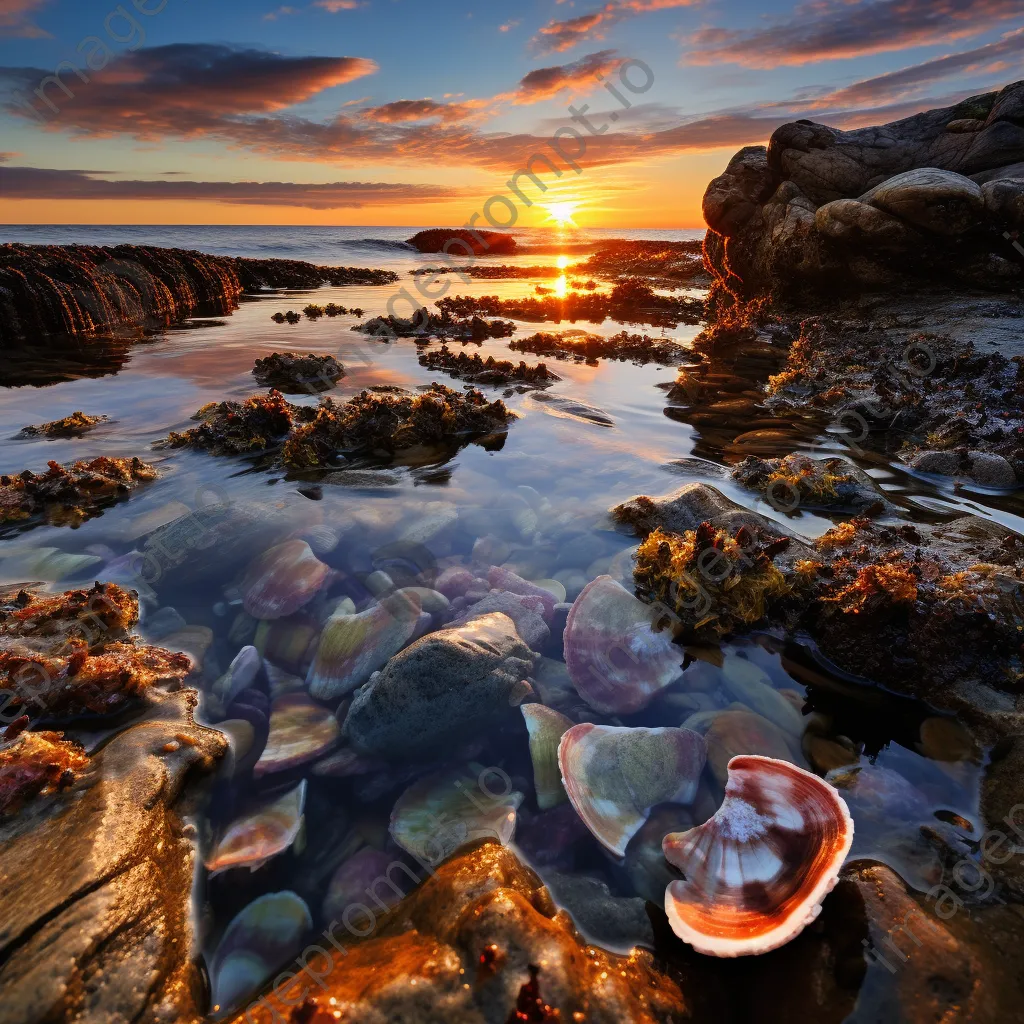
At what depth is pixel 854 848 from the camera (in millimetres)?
2557

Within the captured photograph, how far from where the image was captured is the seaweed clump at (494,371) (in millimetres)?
11359

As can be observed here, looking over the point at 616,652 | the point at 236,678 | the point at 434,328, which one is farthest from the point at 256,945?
the point at 434,328

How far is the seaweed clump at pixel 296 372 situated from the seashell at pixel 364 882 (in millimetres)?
9551

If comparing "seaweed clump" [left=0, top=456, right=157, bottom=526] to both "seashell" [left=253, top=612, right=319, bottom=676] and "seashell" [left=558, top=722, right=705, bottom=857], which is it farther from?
"seashell" [left=558, top=722, right=705, bottom=857]

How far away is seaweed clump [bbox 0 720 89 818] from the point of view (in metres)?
2.46

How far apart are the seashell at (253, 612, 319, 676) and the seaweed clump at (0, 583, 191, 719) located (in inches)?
19.3

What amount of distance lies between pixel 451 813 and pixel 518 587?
2.01 m

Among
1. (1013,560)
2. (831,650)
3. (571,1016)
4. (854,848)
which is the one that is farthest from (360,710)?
(1013,560)

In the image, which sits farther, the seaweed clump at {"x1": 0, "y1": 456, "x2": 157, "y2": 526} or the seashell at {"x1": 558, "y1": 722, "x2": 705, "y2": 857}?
the seaweed clump at {"x1": 0, "y1": 456, "x2": 157, "y2": 526}

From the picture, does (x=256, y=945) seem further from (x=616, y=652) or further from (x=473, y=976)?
(x=616, y=652)

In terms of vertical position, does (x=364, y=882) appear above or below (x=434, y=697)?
below

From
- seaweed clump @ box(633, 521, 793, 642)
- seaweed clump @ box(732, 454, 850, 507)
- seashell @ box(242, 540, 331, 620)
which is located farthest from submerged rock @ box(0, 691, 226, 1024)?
seaweed clump @ box(732, 454, 850, 507)

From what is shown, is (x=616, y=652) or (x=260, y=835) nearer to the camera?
(x=260, y=835)

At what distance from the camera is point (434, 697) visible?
321 centimetres
